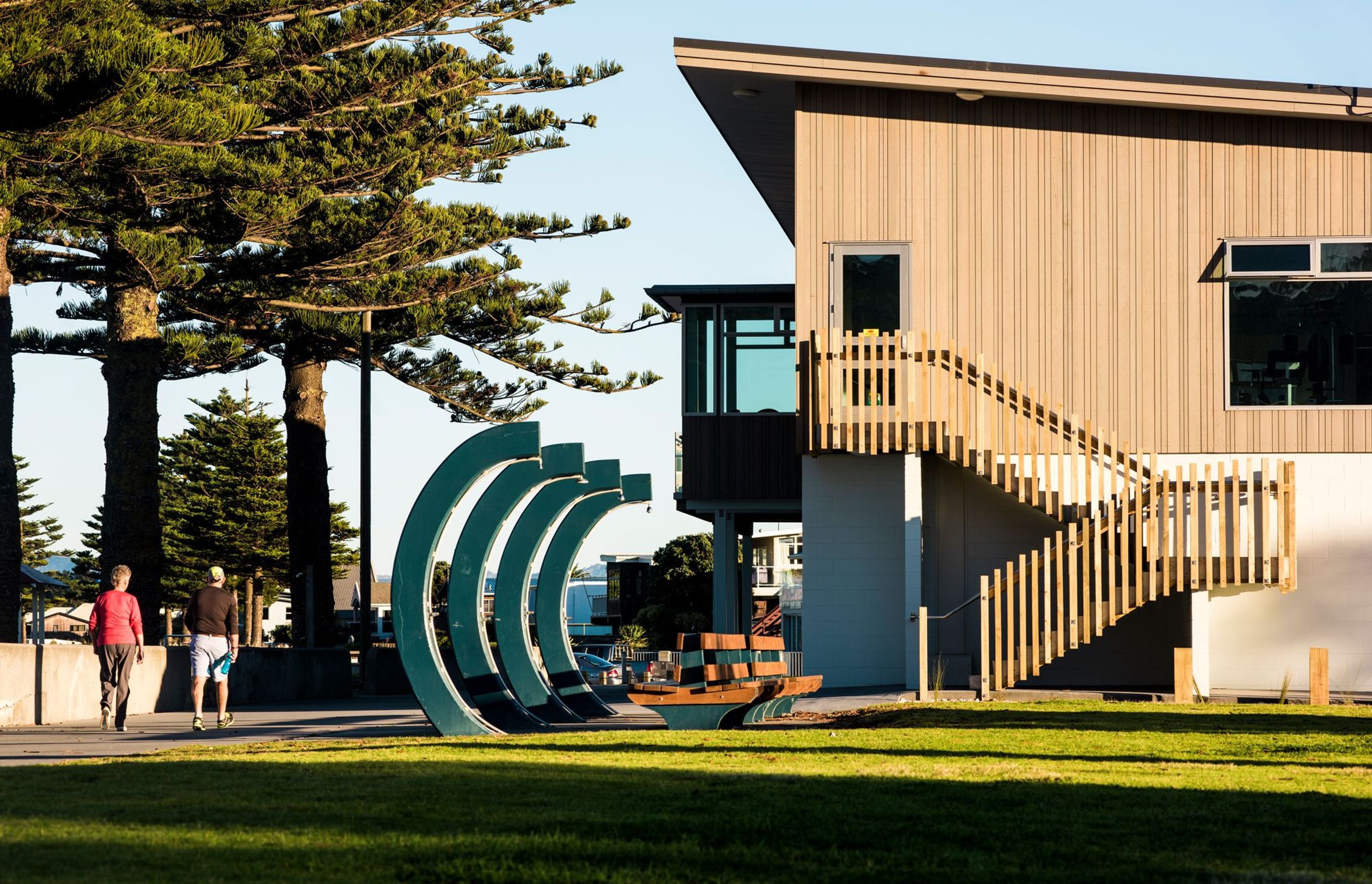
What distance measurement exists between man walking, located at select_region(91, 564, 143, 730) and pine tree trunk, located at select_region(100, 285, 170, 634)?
10024 millimetres

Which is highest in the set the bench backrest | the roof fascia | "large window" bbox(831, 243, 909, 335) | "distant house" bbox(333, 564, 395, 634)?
the roof fascia

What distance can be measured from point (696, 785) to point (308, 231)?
71.6 ft

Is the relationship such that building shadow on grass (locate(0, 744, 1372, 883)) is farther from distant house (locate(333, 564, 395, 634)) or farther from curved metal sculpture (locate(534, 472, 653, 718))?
distant house (locate(333, 564, 395, 634))

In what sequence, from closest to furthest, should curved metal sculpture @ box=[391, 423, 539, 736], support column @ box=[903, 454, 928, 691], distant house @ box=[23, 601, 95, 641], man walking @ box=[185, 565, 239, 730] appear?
curved metal sculpture @ box=[391, 423, 539, 736] < man walking @ box=[185, 565, 239, 730] < support column @ box=[903, 454, 928, 691] < distant house @ box=[23, 601, 95, 641]

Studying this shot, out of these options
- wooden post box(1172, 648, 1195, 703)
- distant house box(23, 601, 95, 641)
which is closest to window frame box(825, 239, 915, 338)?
wooden post box(1172, 648, 1195, 703)

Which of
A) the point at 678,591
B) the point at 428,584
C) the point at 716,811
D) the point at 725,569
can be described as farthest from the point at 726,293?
the point at 678,591

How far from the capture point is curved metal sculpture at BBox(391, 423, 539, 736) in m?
12.8

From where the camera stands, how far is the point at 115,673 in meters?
16.5

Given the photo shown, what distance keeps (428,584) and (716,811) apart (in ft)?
20.0

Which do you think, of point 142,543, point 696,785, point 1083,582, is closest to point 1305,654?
point 1083,582

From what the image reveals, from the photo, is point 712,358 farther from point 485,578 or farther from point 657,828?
point 657,828

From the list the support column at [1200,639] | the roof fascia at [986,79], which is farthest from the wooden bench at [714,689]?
the roof fascia at [986,79]

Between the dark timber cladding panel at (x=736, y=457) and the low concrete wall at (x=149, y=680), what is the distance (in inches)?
260

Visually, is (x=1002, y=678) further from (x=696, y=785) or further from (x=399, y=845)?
(x=399, y=845)
